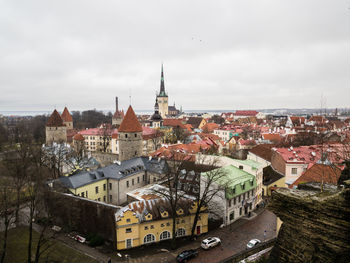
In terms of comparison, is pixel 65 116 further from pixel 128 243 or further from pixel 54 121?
pixel 128 243

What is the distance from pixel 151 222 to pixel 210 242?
15.3 ft

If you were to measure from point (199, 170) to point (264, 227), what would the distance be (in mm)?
8940

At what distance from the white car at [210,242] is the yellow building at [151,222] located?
7.07 ft

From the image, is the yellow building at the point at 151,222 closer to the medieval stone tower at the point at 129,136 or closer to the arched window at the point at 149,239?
the arched window at the point at 149,239

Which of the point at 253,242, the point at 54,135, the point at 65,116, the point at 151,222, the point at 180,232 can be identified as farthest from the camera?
the point at 65,116

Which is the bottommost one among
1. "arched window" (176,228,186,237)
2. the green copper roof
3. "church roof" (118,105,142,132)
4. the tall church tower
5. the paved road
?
the paved road

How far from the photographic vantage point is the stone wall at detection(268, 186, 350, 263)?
4492 mm

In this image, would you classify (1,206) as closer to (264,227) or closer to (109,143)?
(264,227)

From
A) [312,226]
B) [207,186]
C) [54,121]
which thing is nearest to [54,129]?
[54,121]

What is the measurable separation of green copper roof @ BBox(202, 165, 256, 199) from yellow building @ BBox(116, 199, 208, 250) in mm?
3030

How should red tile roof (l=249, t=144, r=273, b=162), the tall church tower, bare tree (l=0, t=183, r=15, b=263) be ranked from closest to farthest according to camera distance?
bare tree (l=0, t=183, r=15, b=263) < red tile roof (l=249, t=144, r=273, b=162) < the tall church tower

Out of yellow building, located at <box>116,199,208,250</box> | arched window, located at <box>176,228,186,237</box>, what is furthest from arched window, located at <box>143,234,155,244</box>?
arched window, located at <box>176,228,186,237</box>

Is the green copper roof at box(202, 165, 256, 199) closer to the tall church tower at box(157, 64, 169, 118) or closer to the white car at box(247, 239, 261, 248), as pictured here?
the white car at box(247, 239, 261, 248)

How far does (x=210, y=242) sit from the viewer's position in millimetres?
17734
